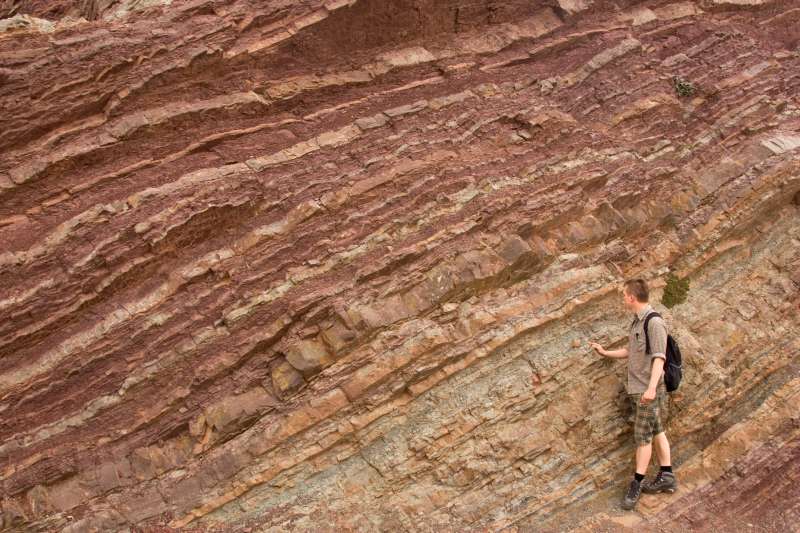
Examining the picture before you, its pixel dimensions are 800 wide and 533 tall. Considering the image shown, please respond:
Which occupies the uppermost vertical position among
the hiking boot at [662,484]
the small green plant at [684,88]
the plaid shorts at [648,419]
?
the small green plant at [684,88]

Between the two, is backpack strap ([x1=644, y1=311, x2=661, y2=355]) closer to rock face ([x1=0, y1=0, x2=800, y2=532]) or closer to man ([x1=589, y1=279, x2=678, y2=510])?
man ([x1=589, y1=279, x2=678, y2=510])

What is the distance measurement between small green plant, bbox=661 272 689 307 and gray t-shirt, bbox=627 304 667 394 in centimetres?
158

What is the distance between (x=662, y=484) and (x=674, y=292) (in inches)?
106

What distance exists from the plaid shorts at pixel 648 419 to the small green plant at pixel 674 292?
5.81 feet

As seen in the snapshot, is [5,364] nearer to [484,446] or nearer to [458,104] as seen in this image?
[484,446]

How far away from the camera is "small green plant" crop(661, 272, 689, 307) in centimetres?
990

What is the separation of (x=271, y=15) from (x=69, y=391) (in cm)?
571

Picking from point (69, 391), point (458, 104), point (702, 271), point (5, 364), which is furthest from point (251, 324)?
point (702, 271)

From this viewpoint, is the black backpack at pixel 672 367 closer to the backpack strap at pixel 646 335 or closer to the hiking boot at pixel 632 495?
the backpack strap at pixel 646 335

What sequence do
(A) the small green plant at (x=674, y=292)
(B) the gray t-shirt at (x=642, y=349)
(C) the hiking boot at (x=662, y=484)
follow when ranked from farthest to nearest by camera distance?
(A) the small green plant at (x=674, y=292) → (C) the hiking boot at (x=662, y=484) → (B) the gray t-shirt at (x=642, y=349)

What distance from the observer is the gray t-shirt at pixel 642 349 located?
8.18 m

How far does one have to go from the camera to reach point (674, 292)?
32.6 feet

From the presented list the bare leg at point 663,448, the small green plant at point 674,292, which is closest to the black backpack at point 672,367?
the bare leg at point 663,448

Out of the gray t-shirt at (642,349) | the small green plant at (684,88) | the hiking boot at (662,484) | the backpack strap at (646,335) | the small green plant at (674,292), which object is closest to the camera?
the gray t-shirt at (642,349)
